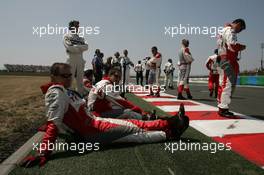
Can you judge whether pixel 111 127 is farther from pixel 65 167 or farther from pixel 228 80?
pixel 228 80

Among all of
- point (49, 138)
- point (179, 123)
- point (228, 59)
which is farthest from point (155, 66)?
point (49, 138)

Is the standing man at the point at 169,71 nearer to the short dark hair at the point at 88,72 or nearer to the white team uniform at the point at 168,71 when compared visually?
the white team uniform at the point at 168,71

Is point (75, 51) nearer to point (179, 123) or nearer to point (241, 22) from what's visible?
point (241, 22)

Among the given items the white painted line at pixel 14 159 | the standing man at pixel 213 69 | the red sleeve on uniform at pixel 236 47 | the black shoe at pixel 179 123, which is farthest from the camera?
the standing man at pixel 213 69

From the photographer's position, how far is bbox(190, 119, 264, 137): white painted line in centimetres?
420

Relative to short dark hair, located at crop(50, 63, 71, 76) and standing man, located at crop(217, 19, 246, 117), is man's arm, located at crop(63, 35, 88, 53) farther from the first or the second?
short dark hair, located at crop(50, 63, 71, 76)

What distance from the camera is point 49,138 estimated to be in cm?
307

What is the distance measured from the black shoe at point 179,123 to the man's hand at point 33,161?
153 cm

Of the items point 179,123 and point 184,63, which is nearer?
point 179,123

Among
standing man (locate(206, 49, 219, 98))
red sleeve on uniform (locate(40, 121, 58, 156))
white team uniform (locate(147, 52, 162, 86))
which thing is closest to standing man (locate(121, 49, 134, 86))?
white team uniform (locate(147, 52, 162, 86))

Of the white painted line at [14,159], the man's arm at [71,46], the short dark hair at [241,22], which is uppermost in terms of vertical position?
the short dark hair at [241,22]

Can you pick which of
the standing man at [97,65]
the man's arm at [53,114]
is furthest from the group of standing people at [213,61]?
the man's arm at [53,114]

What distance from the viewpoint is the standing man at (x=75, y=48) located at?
6.70m

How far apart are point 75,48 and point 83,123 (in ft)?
11.8
